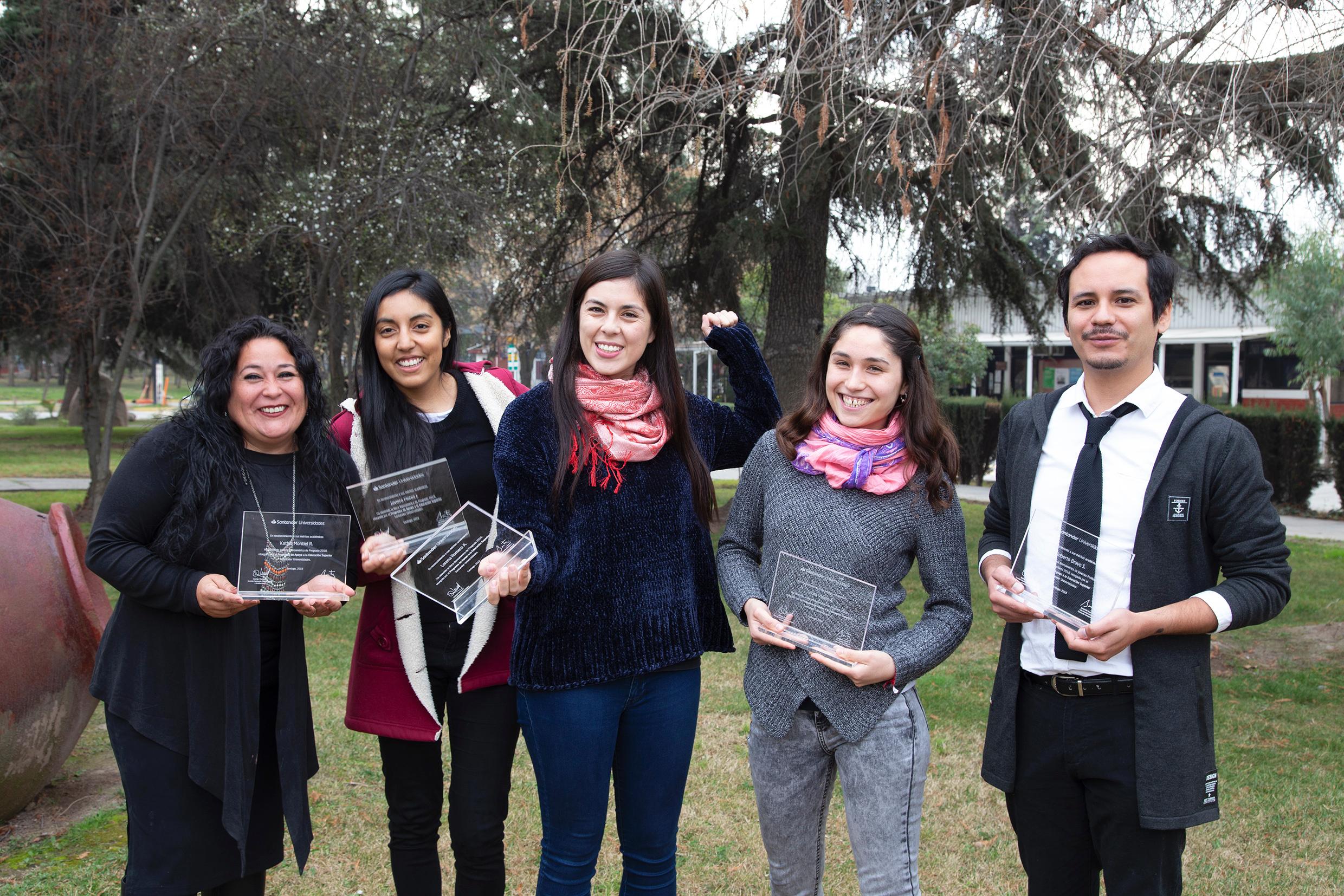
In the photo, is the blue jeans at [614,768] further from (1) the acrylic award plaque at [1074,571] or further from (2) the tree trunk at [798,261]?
(2) the tree trunk at [798,261]

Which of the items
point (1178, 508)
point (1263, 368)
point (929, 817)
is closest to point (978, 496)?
point (929, 817)

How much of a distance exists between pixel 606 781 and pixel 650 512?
25.8 inches

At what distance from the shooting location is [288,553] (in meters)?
2.51

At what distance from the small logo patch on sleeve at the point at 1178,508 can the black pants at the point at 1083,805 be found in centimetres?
40

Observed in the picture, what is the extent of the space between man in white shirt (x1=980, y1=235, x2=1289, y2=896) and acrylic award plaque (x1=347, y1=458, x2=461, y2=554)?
1.34 metres

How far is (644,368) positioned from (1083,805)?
1.45m

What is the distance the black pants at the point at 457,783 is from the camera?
266 cm

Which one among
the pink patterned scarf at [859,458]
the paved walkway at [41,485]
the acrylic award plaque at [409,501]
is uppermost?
the pink patterned scarf at [859,458]

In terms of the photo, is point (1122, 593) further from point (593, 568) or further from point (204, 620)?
point (204, 620)

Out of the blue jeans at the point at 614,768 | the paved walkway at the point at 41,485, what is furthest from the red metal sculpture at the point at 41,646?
the paved walkway at the point at 41,485

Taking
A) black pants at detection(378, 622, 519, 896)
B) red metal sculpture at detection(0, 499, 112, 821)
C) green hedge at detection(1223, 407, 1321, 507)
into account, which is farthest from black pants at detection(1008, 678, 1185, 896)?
green hedge at detection(1223, 407, 1321, 507)

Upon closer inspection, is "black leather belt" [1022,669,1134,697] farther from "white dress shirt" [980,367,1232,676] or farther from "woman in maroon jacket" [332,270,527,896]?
"woman in maroon jacket" [332,270,527,896]

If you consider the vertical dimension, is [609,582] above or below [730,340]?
below

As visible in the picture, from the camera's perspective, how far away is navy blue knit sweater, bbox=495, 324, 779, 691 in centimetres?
240
